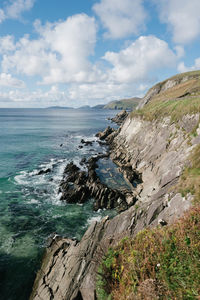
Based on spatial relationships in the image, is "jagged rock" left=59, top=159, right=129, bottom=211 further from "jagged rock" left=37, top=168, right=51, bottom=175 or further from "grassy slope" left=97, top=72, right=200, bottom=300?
"grassy slope" left=97, top=72, right=200, bottom=300

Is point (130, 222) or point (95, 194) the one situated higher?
point (130, 222)

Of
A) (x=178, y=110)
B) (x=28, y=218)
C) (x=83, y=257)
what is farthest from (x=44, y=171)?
(x=178, y=110)

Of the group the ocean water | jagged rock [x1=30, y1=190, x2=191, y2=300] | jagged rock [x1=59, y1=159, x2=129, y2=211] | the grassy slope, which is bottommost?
the ocean water

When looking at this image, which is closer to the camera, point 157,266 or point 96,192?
point 157,266

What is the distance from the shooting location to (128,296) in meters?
5.67

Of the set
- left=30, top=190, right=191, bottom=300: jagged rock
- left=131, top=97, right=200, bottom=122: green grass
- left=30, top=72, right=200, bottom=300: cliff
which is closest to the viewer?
left=30, top=190, right=191, bottom=300: jagged rock

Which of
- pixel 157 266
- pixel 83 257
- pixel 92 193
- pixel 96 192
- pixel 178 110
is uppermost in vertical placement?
pixel 178 110

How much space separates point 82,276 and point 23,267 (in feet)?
27.1

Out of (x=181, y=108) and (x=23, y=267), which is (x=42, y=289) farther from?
(x=181, y=108)

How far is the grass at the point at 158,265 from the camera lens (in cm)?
530

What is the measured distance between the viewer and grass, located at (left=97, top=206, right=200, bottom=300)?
5.30 m

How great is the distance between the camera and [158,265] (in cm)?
604

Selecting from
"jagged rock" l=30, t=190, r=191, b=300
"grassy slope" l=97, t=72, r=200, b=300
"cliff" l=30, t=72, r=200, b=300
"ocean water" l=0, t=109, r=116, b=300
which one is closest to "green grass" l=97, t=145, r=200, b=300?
"grassy slope" l=97, t=72, r=200, b=300

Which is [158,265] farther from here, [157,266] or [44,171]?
[44,171]
